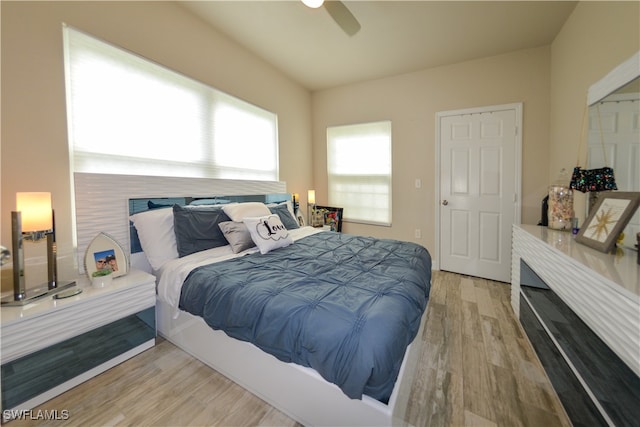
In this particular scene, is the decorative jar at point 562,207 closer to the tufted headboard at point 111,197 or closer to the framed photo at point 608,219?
the framed photo at point 608,219

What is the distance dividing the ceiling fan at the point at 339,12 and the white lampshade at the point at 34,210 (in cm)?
196

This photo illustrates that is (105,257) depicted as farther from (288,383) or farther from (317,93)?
(317,93)

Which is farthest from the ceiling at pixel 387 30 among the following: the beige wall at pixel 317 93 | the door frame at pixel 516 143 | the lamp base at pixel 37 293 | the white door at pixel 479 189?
the lamp base at pixel 37 293

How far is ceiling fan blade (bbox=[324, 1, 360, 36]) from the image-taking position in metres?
1.81

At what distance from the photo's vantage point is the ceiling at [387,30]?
231 cm

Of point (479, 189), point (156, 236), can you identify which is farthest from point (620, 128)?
point (156, 236)

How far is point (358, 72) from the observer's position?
3.59 meters

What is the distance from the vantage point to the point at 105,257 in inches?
68.6

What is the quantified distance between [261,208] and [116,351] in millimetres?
1495

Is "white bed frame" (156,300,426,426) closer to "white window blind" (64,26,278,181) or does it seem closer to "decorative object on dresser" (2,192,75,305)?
"decorative object on dresser" (2,192,75,305)

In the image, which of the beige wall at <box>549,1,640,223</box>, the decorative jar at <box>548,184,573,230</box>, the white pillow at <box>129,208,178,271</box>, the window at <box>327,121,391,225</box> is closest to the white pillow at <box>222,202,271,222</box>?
the white pillow at <box>129,208,178,271</box>

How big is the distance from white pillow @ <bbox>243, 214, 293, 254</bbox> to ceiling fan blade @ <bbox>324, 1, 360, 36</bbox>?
5.43ft

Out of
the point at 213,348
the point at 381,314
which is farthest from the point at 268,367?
the point at 381,314

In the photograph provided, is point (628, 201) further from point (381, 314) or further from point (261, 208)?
point (261, 208)
